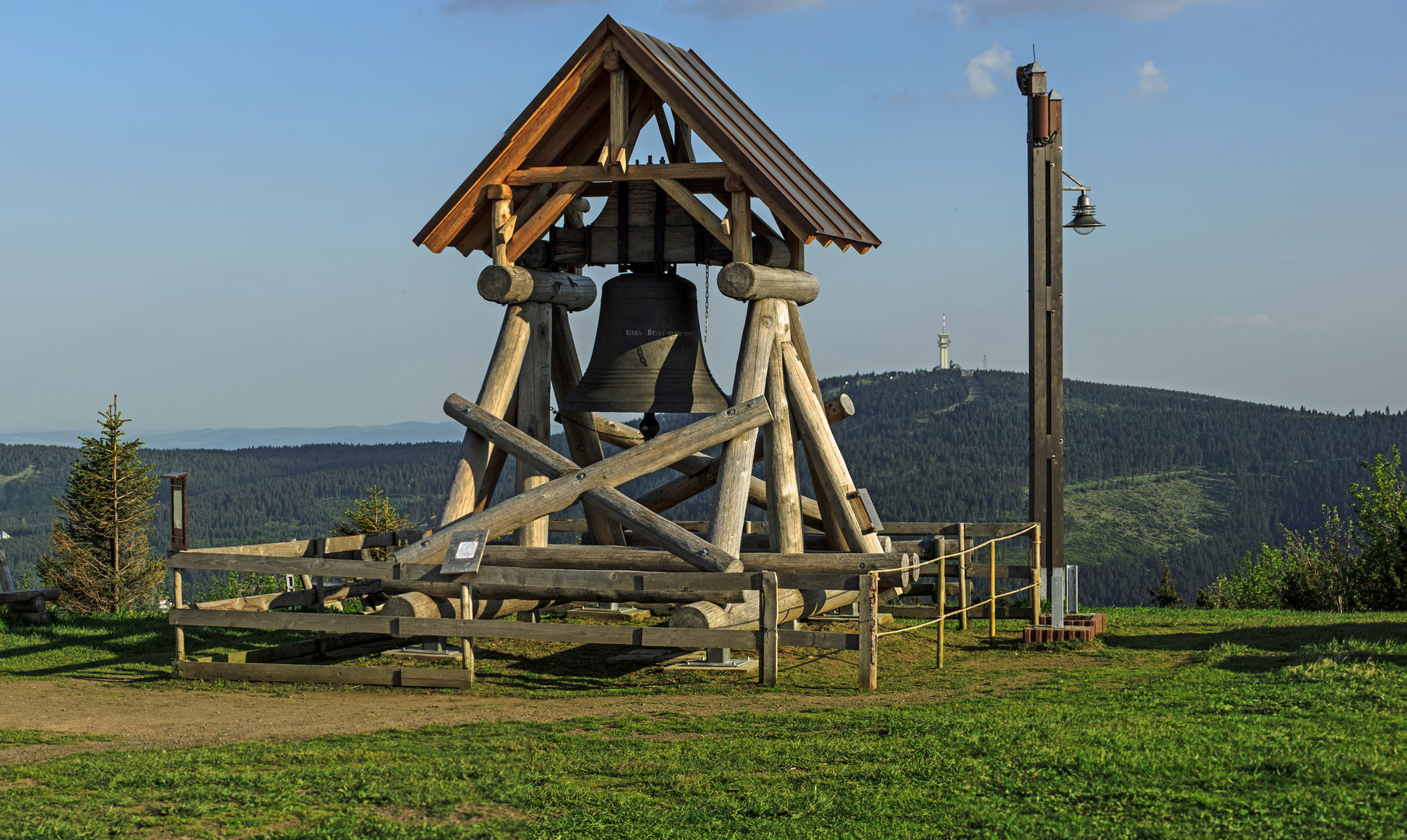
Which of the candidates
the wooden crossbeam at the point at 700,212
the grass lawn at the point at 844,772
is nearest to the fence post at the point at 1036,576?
the grass lawn at the point at 844,772

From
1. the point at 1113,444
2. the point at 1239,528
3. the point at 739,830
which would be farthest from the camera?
the point at 1113,444

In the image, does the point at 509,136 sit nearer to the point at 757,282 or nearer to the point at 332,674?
the point at 757,282

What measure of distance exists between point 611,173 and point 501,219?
1456mm

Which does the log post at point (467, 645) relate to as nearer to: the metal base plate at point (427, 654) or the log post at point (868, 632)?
the metal base plate at point (427, 654)

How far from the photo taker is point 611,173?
46.6 feet

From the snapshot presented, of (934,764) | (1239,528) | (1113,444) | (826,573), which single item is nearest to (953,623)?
(826,573)

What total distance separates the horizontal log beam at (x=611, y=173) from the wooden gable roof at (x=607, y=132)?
15 centimetres

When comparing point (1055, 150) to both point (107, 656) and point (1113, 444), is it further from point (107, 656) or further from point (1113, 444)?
point (1113, 444)

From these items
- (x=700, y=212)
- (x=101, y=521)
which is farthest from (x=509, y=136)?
(x=101, y=521)

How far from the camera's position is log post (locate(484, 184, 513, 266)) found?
578 inches

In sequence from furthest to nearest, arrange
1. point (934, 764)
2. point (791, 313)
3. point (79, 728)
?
1. point (791, 313)
2. point (79, 728)
3. point (934, 764)

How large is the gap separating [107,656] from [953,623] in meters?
10.6

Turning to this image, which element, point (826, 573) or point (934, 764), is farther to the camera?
point (826, 573)

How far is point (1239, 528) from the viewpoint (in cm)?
14088
